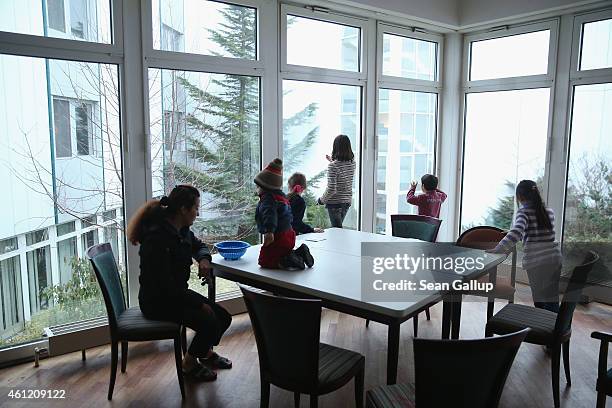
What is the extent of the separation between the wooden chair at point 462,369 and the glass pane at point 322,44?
323 centimetres

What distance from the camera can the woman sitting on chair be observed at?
8.82 ft

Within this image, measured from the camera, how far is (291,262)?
2.79 m

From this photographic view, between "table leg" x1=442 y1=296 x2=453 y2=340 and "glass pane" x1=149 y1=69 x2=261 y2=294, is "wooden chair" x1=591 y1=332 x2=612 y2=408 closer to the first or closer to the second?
"table leg" x1=442 y1=296 x2=453 y2=340

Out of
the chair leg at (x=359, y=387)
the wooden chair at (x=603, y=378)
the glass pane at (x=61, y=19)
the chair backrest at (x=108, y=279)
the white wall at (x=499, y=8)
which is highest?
the white wall at (x=499, y=8)

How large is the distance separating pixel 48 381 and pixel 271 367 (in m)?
1.63

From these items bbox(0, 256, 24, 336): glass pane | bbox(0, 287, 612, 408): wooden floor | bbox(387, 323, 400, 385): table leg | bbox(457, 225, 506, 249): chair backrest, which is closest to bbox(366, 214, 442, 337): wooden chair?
bbox(457, 225, 506, 249): chair backrest

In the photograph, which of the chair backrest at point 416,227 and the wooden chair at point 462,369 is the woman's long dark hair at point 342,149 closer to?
the chair backrest at point 416,227

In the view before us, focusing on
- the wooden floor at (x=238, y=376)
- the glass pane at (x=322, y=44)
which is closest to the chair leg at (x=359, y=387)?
the wooden floor at (x=238, y=376)

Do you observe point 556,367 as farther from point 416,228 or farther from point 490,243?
point 416,228

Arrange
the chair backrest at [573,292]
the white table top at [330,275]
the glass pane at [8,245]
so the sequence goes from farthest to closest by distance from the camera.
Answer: the glass pane at [8,245] < the chair backrest at [573,292] < the white table top at [330,275]

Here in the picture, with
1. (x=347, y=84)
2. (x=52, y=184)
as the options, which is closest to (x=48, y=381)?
(x=52, y=184)

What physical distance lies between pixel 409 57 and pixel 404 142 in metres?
0.89

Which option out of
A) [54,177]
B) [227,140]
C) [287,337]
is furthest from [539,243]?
[54,177]

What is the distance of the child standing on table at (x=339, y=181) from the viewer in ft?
14.3
